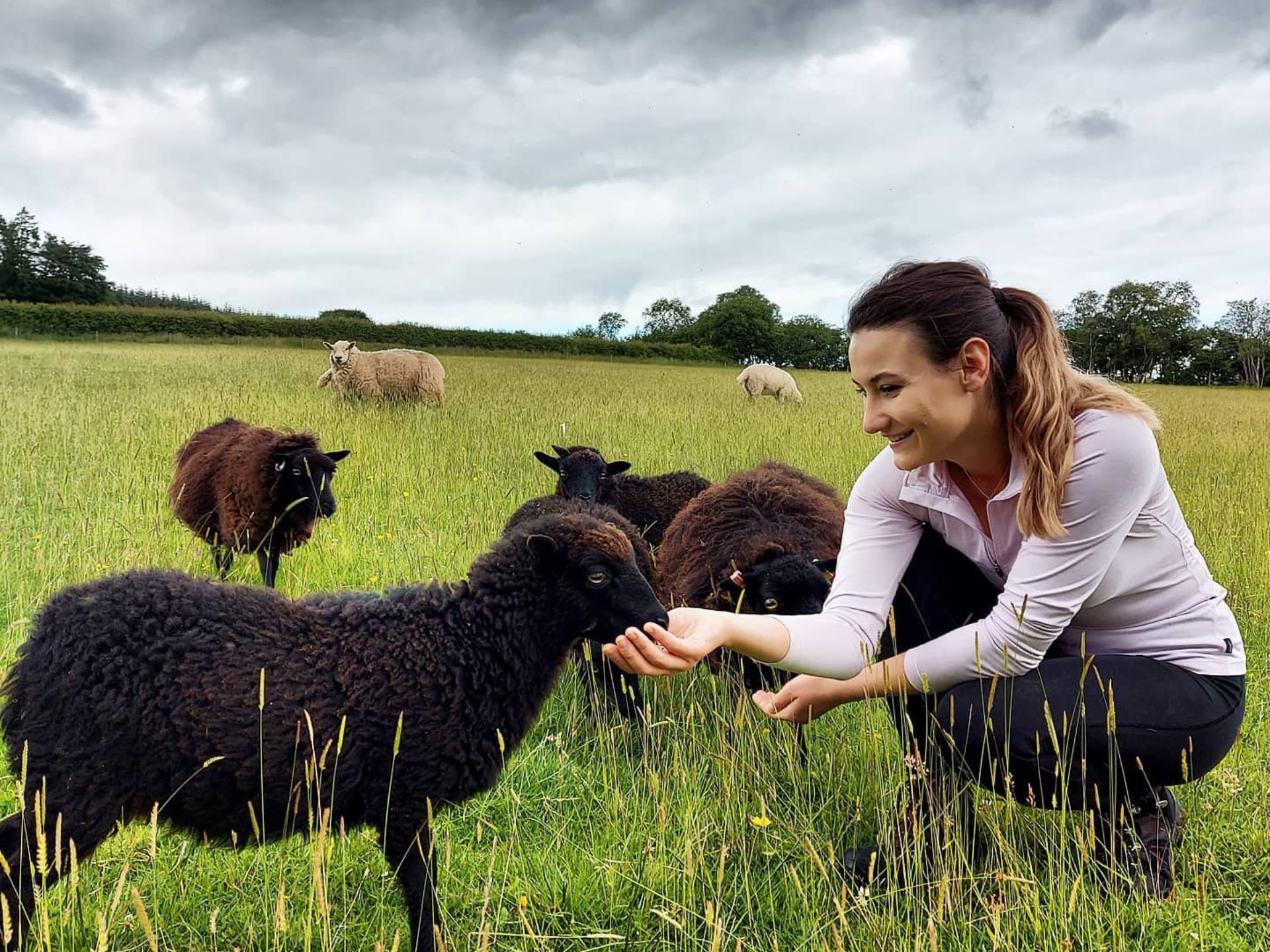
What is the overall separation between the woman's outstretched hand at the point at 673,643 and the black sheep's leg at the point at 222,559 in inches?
196

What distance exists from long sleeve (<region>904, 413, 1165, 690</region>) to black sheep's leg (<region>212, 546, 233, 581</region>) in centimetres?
576

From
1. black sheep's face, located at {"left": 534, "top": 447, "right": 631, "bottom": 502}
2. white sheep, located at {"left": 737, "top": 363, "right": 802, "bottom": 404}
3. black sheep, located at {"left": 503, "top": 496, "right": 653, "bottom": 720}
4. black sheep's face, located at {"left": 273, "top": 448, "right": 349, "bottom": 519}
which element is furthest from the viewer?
white sheep, located at {"left": 737, "top": 363, "right": 802, "bottom": 404}

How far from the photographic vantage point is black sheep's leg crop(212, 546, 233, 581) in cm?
632

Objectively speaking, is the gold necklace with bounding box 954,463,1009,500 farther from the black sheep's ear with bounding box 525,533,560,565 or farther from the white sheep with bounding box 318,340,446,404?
the white sheep with bounding box 318,340,446,404

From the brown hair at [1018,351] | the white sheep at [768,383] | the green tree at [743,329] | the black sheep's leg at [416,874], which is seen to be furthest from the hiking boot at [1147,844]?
the green tree at [743,329]

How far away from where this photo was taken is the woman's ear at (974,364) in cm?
246

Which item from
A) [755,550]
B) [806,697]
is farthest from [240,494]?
[806,697]

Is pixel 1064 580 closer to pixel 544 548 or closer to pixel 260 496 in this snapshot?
pixel 544 548

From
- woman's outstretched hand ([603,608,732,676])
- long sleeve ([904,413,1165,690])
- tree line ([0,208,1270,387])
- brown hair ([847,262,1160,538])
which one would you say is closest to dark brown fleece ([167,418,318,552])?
woman's outstretched hand ([603,608,732,676])

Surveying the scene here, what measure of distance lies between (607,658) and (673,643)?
1909 mm

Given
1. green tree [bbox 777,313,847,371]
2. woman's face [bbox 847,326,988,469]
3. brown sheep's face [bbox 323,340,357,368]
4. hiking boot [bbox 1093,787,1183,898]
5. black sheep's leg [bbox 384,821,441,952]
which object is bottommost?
black sheep's leg [bbox 384,821,441,952]

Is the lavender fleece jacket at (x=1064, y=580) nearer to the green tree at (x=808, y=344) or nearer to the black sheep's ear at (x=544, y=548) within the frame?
the black sheep's ear at (x=544, y=548)

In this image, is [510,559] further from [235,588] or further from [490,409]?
[490,409]

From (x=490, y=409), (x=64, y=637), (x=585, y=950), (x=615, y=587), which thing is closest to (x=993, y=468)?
(x=615, y=587)
